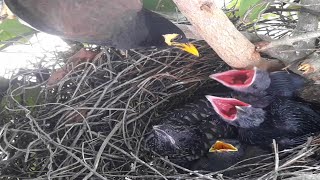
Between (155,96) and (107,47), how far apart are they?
0.60 ft

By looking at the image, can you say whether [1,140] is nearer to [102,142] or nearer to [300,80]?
[102,142]

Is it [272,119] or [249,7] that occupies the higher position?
[249,7]

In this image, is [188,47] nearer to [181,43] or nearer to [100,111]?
[181,43]

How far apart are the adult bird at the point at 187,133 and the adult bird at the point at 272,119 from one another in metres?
0.06

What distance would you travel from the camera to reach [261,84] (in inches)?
35.8

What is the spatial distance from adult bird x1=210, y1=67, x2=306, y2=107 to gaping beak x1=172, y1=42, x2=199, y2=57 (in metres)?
0.08

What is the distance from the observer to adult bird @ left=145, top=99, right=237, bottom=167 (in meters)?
0.96

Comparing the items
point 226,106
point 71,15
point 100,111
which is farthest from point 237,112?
point 71,15

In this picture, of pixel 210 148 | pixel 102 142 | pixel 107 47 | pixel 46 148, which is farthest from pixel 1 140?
pixel 210 148

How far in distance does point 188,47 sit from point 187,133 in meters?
0.19

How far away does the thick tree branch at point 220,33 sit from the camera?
0.79 meters

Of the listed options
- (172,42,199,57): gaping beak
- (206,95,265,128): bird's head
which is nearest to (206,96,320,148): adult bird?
(206,95,265,128): bird's head

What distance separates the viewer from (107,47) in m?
1.14

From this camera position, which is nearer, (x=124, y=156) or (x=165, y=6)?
(x=124, y=156)
